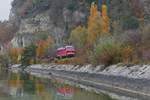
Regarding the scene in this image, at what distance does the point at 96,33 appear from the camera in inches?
2677

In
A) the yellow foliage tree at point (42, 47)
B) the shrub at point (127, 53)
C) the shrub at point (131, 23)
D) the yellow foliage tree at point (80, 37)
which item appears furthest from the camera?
the yellow foliage tree at point (42, 47)

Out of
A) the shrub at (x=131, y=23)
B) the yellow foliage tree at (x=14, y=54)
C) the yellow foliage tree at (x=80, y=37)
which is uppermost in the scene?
the shrub at (x=131, y=23)

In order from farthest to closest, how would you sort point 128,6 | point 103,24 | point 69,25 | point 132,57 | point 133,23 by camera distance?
1. point 69,25
2. point 128,6
3. point 133,23
4. point 103,24
5. point 132,57

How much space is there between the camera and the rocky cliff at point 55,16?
9629 cm

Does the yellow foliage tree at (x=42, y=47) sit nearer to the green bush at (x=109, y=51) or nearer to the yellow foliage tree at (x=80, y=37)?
the yellow foliage tree at (x=80, y=37)

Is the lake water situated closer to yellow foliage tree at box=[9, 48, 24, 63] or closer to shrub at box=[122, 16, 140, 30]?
shrub at box=[122, 16, 140, 30]

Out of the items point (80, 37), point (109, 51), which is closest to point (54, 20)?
point (80, 37)

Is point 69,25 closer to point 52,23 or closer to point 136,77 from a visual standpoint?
point 52,23

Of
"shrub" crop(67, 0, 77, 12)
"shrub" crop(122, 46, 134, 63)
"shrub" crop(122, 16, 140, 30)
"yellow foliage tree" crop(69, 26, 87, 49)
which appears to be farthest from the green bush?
"shrub" crop(67, 0, 77, 12)

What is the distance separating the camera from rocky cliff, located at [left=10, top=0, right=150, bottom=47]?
9629cm

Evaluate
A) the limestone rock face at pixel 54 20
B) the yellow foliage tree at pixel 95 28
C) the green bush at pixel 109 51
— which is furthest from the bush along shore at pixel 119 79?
the limestone rock face at pixel 54 20

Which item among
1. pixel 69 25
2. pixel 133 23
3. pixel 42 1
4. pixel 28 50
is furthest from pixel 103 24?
pixel 42 1

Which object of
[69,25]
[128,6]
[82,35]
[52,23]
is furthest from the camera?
[52,23]

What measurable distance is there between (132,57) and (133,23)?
1114 inches
